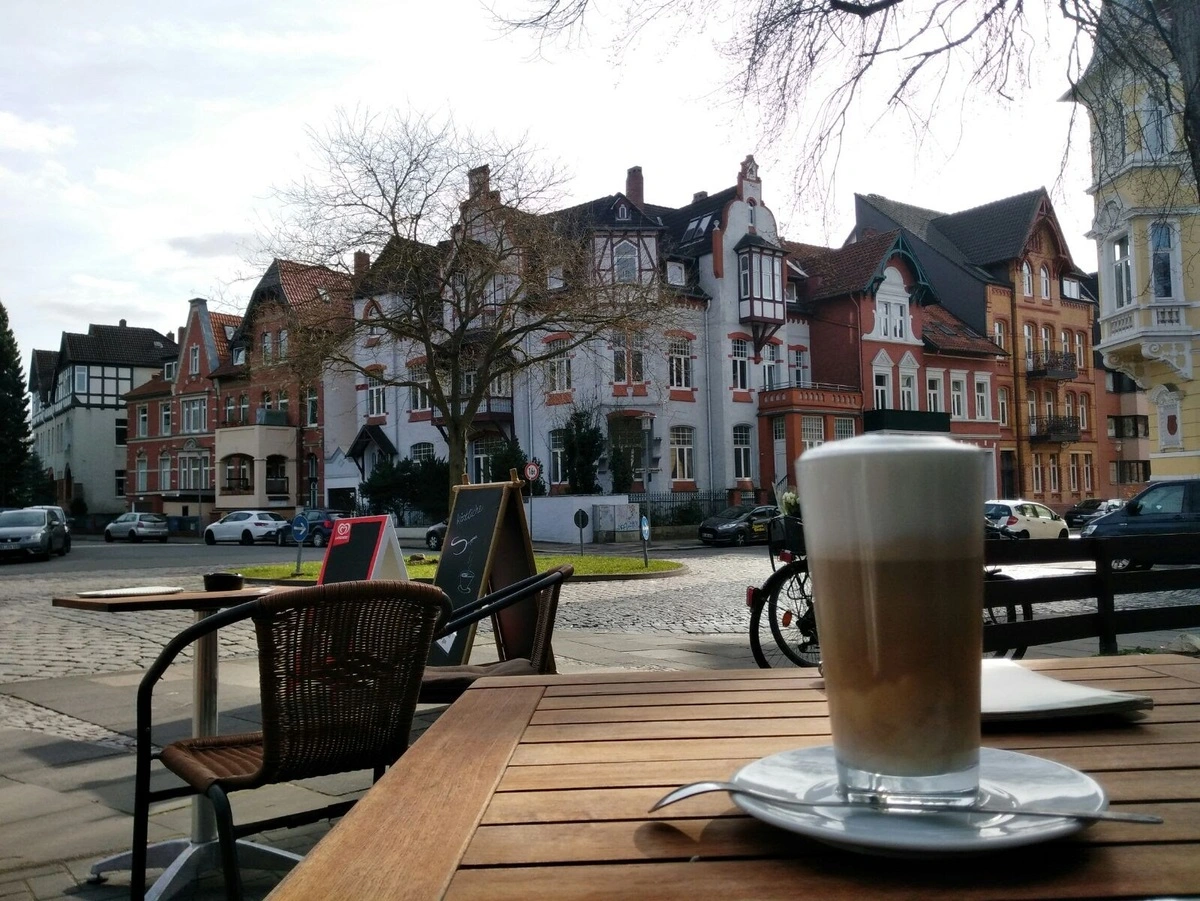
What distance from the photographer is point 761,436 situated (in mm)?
40750

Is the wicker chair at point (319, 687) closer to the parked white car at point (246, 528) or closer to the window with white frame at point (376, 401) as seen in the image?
the parked white car at point (246, 528)

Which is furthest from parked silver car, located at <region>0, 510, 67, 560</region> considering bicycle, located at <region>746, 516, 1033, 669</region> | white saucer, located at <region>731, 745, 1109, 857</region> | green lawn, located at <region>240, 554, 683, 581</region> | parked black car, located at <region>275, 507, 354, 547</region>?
white saucer, located at <region>731, 745, 1109, 857</region>

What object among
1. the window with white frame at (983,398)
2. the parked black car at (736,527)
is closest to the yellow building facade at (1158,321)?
the parked black car at (736,527)

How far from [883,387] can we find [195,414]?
36.9 metres

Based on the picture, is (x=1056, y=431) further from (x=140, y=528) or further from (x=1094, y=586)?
(x=1094, y=586)

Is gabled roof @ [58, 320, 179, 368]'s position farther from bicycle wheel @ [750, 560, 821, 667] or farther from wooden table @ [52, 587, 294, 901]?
wooden table @ [52, 587, 294, 901]

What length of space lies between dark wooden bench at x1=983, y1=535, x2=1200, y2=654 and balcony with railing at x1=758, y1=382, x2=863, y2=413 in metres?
33.8

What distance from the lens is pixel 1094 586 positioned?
6016 millimetres

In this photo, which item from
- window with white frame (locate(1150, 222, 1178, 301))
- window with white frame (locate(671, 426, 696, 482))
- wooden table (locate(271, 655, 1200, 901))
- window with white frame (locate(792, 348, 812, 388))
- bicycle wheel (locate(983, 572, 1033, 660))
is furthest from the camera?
window with white frame (locate(792, 348, 812, 388))

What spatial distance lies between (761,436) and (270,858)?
3796cm

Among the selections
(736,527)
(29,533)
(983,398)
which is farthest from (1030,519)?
(29,533)

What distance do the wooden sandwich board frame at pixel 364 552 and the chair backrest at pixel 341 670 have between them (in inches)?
124

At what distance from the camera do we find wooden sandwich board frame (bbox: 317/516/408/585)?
6.06 metres

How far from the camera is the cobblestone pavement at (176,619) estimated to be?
30.3ft
